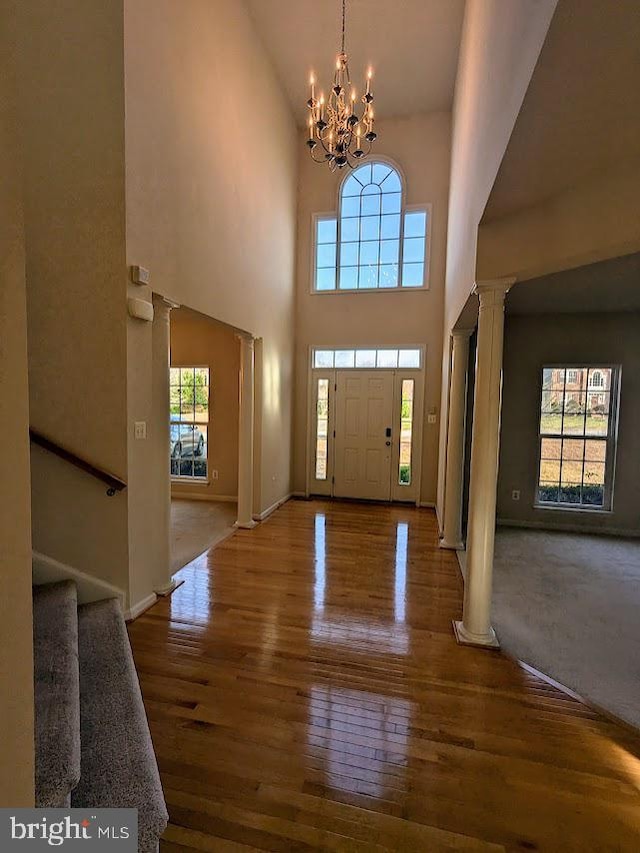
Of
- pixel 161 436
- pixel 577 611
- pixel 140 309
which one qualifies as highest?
pixel 140 309

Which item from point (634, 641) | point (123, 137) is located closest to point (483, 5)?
point (123, 137)

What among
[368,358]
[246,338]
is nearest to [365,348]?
[368,358]

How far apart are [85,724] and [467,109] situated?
4.88 meters

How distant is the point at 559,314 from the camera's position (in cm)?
532

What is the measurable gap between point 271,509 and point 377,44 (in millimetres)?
5929

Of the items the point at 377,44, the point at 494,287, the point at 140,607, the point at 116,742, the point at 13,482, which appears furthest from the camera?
the point at 377,44

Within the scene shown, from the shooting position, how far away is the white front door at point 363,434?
6.39 m

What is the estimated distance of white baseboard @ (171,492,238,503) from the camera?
6.42 m

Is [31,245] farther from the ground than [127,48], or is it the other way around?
[127,48]

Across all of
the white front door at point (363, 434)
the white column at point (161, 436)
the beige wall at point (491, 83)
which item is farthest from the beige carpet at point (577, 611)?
the white column at point (161, 436)

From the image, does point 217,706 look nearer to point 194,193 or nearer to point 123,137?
point 123,137

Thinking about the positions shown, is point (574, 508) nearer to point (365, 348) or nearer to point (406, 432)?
point (406, 432)

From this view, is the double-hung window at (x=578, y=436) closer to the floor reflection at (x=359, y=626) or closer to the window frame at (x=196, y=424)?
the floor reflection at (x=359, y=626)

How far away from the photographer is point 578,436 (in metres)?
5.38
